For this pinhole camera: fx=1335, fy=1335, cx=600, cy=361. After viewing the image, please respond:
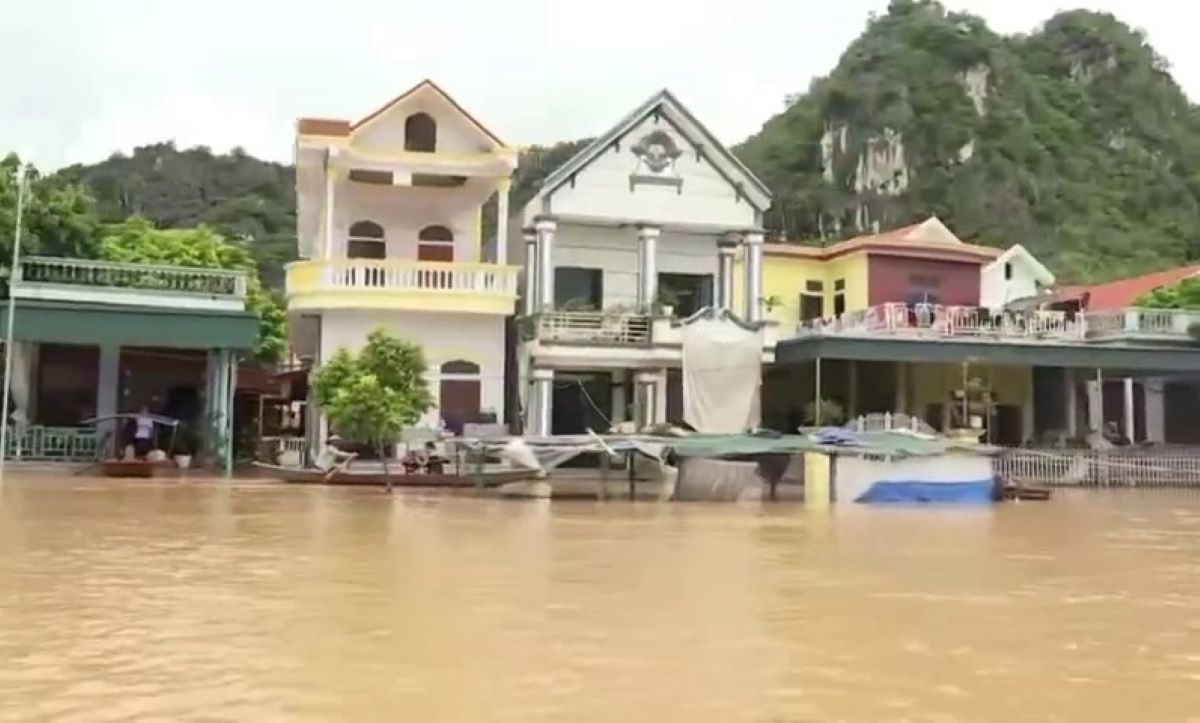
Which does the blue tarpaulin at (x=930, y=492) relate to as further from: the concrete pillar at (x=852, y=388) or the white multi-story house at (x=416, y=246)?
the white multi-story house at (x=416, y=246)

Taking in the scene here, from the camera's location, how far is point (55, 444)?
78.1 ft

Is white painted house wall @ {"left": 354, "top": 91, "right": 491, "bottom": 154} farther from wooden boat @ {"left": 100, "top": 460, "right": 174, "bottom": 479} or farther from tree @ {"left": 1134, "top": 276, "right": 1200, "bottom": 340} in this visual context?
tree @ {"left": 1134, "top": 276, "right": 1200, "bottom": 340}

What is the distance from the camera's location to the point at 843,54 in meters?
70.6

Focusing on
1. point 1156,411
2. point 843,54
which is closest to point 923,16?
point 843,54

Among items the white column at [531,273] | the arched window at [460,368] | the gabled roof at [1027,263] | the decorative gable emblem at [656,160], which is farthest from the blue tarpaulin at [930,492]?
the gabled roof at [1027,263]

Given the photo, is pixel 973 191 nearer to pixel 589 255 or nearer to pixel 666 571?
pixel 589 255

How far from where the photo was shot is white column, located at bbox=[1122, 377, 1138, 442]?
Result: 105 ft

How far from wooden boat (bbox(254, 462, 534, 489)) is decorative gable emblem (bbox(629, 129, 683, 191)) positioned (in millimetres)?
8002

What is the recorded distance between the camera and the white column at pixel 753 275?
26828mm

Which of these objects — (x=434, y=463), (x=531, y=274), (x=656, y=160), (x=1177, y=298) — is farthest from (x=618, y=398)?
(x=1177, y=298)

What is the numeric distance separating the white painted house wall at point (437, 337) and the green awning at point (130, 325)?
199 centimetres

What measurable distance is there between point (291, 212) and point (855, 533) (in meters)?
45.2

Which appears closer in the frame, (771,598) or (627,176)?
(771,598)

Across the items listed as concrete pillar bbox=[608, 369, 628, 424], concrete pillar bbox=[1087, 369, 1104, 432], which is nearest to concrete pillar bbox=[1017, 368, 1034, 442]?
concrete pillar bbox=[1087, 369, 1104, 432]
